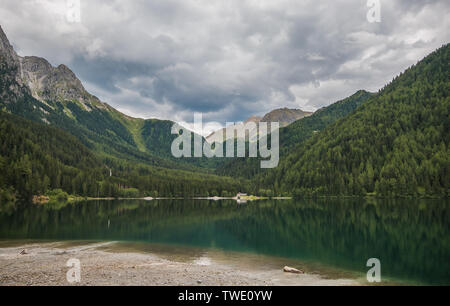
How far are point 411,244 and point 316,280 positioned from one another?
26405mm

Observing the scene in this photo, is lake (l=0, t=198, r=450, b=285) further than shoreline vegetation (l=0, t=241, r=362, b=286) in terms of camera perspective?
Yes

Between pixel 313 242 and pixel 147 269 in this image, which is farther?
pixel 313 242

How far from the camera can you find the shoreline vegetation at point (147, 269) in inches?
930

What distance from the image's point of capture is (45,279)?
23.0 m

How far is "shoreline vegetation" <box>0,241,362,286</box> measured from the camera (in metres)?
23.6

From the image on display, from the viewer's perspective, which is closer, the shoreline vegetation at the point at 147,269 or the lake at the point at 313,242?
the shoreline vegetation at the point at 147,269

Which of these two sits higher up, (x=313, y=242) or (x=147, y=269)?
→ (x=147, y=269)

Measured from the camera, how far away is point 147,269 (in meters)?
28.5

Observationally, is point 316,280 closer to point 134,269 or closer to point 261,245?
point 134,269

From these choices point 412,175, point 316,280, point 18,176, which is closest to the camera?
point 316,280
